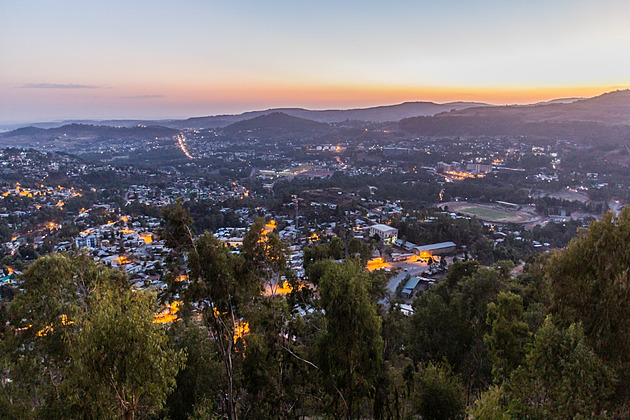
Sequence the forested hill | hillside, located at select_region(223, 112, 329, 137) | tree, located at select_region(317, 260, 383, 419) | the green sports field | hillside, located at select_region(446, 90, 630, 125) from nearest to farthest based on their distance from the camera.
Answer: tree, located at select_region(317, 260, 383, 419), the green sports field, the forested hill, hillside, located at select_region(446, 90, 630, 125), hillside, located at select_region(223, 112, 329, 137)

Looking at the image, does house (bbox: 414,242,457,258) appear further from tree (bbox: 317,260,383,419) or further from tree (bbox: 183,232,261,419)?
tree (bbox: 317,260,383,419)

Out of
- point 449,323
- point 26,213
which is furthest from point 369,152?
point 449,323

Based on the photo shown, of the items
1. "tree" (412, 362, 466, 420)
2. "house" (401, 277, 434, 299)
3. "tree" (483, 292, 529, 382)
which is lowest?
"house" (401, 277, 434, 299)

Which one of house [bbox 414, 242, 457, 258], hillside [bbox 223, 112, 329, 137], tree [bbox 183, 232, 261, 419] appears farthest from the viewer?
hillside [bbox 223, 112, 329, 137]

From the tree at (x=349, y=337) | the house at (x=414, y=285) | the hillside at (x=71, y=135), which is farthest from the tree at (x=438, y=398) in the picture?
the hillside at (x=71, y=135)

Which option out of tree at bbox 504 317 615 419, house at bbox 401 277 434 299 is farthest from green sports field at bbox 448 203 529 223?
tree at bbox 504 317 615 419

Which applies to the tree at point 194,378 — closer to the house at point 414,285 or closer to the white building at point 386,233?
the house at point 414,285
